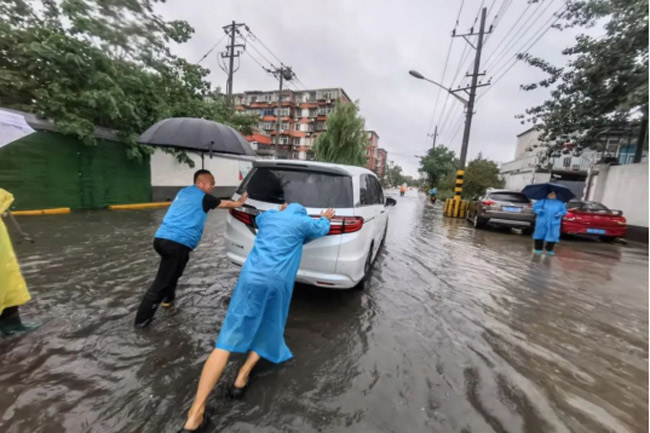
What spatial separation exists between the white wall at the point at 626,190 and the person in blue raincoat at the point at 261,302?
46.3 feet

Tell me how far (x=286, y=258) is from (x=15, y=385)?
2.13 metres

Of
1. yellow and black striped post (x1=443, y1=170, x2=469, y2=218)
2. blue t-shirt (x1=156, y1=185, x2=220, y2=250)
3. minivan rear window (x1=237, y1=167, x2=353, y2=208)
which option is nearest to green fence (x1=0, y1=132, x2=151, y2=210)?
blue t-shirt (x1=156, y1=185, x2=220, y2=250)

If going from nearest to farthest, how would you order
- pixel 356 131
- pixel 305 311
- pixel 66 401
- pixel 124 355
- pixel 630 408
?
1. pixel 66 401
2. pixel 630 408
3. pixel 124 355
4. pixel 305 311
5. pixel 356 131

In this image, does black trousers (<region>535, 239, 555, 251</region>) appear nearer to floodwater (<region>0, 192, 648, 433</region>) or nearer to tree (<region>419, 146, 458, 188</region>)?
floodwater (<region>0, 192, 648, 433</region>)

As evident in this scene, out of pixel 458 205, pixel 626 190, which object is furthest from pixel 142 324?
Answer: pixel 626 190

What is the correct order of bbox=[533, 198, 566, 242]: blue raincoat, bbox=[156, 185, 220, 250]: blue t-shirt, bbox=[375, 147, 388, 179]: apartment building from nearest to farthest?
bbox=[156, 185, 220, 250]: blue t-shirt
bbox=[533, 198, 566, 242]: blue raincoat
bbox=[375, 147, 388, 179]: apartment building

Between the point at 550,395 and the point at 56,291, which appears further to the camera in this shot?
the point at 56,291

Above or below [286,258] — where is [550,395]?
below

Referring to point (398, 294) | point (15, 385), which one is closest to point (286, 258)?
point (15, 385)

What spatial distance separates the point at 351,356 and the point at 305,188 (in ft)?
5.71

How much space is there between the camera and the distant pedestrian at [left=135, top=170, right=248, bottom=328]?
9.50 ft

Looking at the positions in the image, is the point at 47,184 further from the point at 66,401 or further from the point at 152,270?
the point at 66,401

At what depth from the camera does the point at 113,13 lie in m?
9.06

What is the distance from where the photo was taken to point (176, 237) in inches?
113
